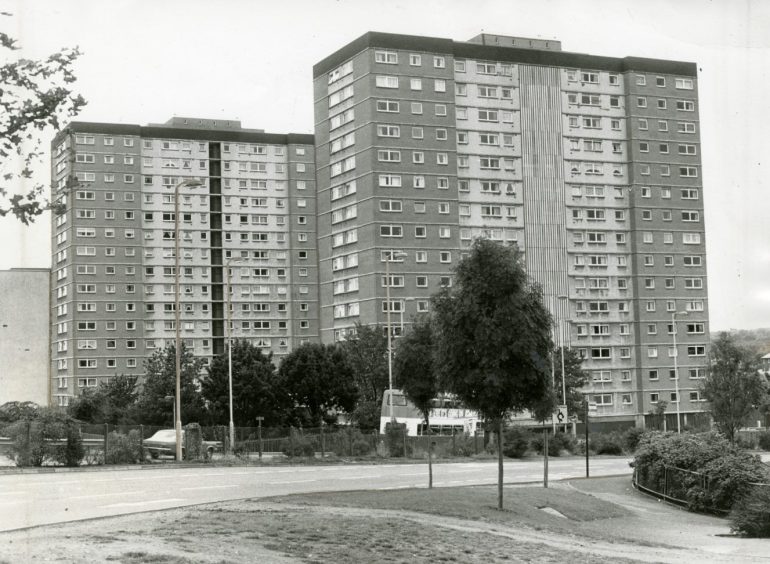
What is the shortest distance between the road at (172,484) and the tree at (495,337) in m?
5.34

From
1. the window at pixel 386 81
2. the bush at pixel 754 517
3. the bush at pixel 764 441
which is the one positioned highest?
the window at pixel 386 81

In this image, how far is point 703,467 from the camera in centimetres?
3106

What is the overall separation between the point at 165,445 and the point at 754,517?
25.2 metres

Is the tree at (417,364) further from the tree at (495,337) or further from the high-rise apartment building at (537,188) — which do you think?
the high-rise apartment building at (537,188)

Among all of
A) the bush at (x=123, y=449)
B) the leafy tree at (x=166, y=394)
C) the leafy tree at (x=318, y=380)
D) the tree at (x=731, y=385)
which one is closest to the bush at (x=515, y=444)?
the tree at (x=731, y=385)

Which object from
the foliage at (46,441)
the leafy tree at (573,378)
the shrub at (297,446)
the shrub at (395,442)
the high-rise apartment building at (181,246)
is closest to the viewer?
the foliage at (46,441)

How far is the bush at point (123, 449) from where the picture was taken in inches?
1416

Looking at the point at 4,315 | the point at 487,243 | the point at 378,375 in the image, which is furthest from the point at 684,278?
the point at 487,243

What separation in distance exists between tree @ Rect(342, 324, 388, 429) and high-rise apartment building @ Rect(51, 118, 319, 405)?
33.0 m

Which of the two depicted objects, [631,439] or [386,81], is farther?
[386,81]

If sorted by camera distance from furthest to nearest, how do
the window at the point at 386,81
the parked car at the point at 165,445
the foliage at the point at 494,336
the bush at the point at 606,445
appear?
the window at the point at 386,81 < the bush at the point at 606,445 < the parked car at the point at 165,445 < the foliage at the point at 494,336

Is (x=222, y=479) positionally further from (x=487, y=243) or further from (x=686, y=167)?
(x=686, y=167)

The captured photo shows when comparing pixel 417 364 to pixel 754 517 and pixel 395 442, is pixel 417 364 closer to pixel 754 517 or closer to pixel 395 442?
pixel 754 517

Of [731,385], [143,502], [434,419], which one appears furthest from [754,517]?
[434,419]
